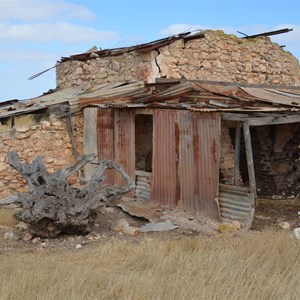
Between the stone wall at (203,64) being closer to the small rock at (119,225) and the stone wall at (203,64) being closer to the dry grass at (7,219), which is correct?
the small rock at (119,225)

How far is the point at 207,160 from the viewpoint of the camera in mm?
8773

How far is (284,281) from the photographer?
5004mm

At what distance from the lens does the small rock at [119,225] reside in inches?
320

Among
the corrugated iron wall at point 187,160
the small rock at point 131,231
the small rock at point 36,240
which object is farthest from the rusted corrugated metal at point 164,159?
the small rock at point 36,240

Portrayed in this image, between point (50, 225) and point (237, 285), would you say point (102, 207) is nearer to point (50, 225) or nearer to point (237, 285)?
point (50, 225)

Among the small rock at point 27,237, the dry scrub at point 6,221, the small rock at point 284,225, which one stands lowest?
the small rock at point 284,225

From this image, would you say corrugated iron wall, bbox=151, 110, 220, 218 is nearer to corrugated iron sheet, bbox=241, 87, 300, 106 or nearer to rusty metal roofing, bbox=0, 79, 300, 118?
rusty metal roofing, bbox=0, 79, 300, 118

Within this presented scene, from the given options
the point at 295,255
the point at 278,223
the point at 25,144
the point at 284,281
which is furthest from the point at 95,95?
the point at 284,281

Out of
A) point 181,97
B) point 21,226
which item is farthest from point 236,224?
point 21,226

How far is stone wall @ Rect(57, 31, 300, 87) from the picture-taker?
1126cm

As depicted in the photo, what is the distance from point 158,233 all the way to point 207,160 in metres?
1.69

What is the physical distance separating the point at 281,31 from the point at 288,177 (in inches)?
152

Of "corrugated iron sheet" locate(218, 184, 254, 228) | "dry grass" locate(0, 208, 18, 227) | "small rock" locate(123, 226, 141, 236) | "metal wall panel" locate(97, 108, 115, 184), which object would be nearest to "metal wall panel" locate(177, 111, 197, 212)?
"corrugated iron sheet" locate(218, 184, 254, 228)

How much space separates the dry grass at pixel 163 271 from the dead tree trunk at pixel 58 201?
74 cm
